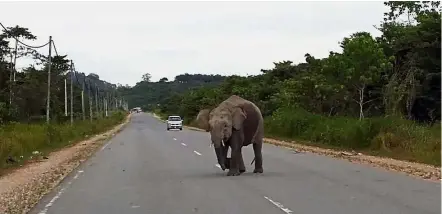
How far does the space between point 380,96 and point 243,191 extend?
25019 mm

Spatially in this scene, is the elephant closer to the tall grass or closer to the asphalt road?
the asphalt road

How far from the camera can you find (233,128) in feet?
53.8

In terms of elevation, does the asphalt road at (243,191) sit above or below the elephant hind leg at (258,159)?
below

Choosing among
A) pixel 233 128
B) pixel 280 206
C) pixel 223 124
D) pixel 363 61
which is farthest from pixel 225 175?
pixel 363 61

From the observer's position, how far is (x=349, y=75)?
34.4 meters

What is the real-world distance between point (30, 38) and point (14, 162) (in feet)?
121

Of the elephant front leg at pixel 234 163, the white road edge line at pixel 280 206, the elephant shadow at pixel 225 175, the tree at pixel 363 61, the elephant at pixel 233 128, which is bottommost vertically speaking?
the elephant shadow at pixel 225 175

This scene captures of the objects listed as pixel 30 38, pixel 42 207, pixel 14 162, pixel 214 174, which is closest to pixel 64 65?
pixel 30 38

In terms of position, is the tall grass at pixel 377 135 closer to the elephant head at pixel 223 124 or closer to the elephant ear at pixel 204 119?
the elephant head at pixel 223 124

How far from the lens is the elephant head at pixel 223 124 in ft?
52.5

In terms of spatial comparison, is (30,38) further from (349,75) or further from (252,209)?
(252,209)

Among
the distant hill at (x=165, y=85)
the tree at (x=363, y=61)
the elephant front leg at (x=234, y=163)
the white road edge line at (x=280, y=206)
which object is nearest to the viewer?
the white road edge line at (x=280, y=206)

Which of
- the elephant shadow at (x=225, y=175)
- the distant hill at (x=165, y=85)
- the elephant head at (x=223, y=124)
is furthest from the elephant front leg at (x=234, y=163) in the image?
the distant hill at (x=165, y=85)

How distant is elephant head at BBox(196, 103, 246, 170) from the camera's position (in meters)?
16.0
